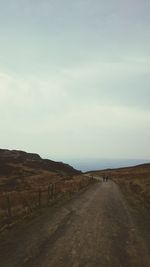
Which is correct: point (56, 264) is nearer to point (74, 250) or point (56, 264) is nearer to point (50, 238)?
point (74, 250)

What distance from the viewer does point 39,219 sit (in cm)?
2103

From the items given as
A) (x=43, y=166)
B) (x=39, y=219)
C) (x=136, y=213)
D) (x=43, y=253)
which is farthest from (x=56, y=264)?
(x=43, y=166)

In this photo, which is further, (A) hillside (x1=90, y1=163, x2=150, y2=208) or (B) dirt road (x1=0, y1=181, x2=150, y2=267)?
(A) hillside (x1=90, y1=163, x2=150, y2=208)

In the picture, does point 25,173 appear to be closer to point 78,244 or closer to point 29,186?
point 29,186

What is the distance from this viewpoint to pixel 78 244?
574 inches

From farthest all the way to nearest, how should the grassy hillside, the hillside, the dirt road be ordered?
1. the hillside
2. the grassy hillside
3. the dirt road

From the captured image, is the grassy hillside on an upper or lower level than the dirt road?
upper

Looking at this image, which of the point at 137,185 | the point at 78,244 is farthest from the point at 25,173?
the point at 78,244

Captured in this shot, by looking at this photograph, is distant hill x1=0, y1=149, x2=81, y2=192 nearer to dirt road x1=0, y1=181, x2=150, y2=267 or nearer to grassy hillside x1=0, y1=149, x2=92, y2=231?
grassy hillside x1=0, y1=149, x2=92, y2=231

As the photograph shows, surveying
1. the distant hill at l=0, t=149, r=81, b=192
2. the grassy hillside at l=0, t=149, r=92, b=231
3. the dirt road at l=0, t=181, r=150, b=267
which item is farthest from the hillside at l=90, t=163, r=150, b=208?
the distant hill at l=0, t=149, r=81, b=192

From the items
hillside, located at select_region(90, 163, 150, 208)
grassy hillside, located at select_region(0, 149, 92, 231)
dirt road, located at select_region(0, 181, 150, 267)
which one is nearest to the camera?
dirt road, located at select_region(0, 181, 150, 267)

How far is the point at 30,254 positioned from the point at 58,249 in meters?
1.27

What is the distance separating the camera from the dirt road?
1211cm

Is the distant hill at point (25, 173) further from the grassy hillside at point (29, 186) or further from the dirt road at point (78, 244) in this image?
the dirt road at point (78, 244)
